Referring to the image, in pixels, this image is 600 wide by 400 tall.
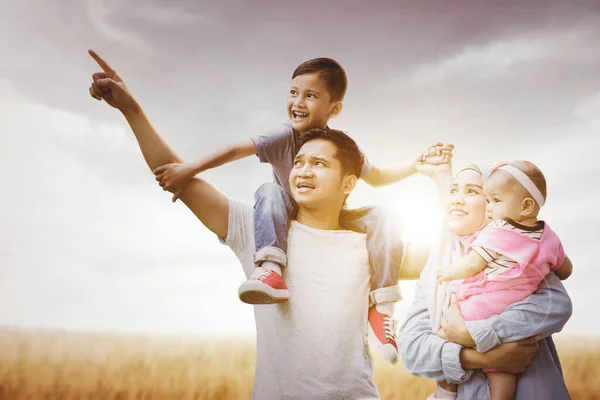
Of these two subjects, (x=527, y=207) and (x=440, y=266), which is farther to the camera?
(x=440, y=266)

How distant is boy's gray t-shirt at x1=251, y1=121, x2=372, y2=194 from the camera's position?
2584 mm

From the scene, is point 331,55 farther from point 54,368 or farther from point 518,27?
point 54,368

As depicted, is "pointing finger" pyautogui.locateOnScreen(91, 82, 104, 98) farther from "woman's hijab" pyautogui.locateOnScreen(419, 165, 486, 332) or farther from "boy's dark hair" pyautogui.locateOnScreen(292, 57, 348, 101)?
"woman's hijab" pyautogui.locateOnScreen(419, 165, 486, 332)

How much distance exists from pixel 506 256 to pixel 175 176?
1356mm

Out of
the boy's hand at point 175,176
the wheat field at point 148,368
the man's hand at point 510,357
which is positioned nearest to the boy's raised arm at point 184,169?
the boy's hand at point 175,176

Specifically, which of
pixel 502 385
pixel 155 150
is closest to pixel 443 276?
pixel 502 385

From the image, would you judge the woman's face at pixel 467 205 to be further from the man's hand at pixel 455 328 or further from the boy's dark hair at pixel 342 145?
the boy's dark hair at pixel 342 145

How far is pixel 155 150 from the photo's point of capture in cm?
246

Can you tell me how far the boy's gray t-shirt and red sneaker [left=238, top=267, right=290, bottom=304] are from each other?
432mm

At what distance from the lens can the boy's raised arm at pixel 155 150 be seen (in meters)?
2.47

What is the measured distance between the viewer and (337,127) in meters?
2.77

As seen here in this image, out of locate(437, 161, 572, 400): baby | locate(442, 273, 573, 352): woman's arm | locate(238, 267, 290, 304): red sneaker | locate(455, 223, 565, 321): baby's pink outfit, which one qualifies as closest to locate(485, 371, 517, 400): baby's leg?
locate(437, 161, 572, 400): baby

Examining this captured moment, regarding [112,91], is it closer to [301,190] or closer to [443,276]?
[301,190]

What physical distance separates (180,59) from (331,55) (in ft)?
2.54
